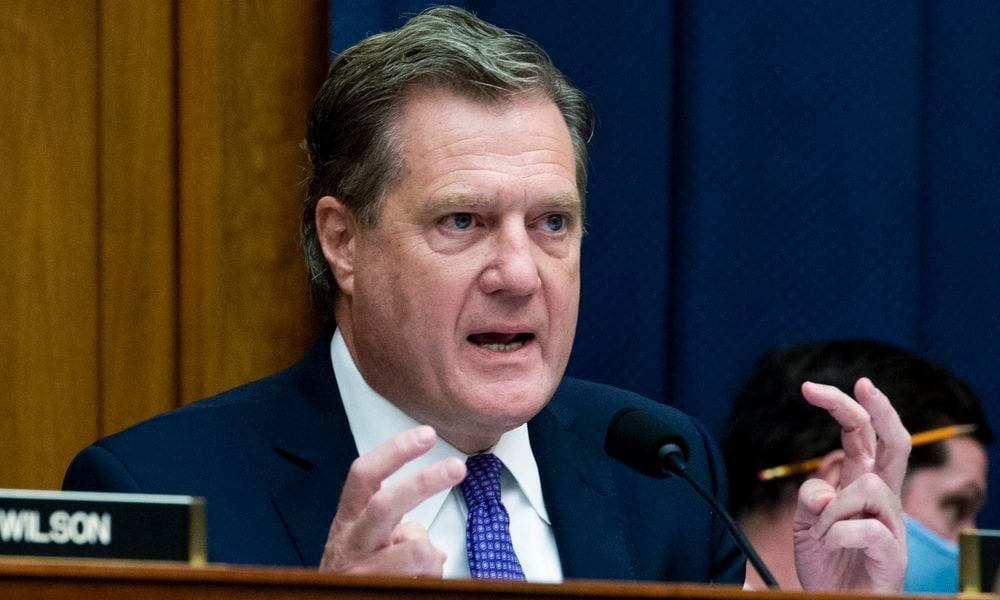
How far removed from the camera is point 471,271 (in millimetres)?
1999

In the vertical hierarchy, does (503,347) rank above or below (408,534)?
above

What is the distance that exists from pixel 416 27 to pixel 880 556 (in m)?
0.97

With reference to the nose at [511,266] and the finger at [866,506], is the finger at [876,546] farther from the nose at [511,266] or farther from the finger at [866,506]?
the nose at [511,266]

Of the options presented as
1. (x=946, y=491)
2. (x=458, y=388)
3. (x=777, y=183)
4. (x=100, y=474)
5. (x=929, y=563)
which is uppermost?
(x=777, y=183)

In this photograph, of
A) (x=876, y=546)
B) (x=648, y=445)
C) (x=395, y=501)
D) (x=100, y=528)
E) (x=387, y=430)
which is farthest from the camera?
(x=387, y=430)

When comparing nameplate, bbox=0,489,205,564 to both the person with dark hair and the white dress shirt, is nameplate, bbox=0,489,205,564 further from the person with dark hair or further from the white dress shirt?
the person with dark hair

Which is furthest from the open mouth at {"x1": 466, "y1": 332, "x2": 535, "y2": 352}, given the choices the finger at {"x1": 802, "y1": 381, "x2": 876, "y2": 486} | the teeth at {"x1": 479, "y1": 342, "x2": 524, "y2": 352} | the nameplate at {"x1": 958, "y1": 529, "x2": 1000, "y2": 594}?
the nameplate at {"x1": 958, "y1": 529, "x2": 1000, "y2": 594}

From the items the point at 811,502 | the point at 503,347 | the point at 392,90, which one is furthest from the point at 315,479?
the point at 811,502

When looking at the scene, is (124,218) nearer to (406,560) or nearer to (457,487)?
(457,487)

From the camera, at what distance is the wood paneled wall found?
2.60 metres

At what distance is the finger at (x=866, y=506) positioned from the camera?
1873 mm

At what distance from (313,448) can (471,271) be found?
12.7 inches

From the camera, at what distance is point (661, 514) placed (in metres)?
2.19

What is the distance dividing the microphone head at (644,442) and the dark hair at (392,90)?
502mm
